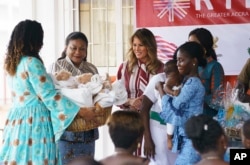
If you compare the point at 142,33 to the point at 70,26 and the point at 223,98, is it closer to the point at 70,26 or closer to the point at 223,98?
the point at 223,98

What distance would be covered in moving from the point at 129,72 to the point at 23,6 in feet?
6.38

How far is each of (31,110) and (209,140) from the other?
1.54 m

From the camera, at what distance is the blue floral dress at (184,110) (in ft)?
12.8

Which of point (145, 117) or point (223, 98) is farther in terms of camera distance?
point (223, 98)

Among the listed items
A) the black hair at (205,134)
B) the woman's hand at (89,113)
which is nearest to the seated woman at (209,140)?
the black hair at (205,134)

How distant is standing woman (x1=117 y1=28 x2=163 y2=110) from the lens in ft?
16.1

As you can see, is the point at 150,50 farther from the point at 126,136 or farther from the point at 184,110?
the point at 126,136

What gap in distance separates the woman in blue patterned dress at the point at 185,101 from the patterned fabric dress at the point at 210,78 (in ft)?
1.39

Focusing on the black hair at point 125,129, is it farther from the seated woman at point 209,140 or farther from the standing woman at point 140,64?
the standing woman at point 140,64

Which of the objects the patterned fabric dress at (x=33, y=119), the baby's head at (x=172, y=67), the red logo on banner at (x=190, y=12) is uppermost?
the red logo on banner at (x=190, y=12)

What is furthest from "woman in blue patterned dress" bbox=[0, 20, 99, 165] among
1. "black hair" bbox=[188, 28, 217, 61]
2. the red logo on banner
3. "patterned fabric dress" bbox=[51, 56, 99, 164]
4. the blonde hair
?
the red logo on banner

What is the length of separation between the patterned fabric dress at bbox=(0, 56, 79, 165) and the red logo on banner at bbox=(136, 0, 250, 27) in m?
2.30

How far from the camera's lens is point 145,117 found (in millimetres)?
4691

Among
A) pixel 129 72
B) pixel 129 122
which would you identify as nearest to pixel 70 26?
pixel 129 72
